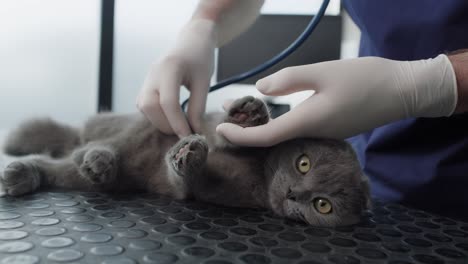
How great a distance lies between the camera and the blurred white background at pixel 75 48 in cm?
248

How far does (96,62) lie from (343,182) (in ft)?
8.61

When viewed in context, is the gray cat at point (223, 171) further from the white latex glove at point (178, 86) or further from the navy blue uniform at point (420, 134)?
the navy blue uniform at point (420, 134)

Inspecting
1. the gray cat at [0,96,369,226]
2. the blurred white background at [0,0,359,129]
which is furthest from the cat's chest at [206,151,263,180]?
the blurred white background at [0,0,359,129]

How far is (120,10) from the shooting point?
3066mm

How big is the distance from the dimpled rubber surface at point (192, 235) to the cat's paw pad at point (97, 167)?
2.4 inches

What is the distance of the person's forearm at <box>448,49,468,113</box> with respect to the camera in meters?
0.86

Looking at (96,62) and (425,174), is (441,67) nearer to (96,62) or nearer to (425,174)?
(425,174)

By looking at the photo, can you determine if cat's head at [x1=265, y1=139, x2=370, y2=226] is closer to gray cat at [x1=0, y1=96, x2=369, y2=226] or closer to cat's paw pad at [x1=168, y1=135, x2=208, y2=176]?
gray cat at [x1=0, y1=96, x2=369, y2=226]

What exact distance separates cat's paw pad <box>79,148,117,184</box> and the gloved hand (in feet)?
1.08

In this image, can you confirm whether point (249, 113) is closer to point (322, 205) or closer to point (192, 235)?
point (322, 205)

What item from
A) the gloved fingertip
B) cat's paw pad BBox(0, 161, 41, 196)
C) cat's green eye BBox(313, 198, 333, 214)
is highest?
the gloved fingertip

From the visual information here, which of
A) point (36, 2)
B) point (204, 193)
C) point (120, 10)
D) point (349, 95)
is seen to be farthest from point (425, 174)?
point (120, 10)

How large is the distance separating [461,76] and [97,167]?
0.80m

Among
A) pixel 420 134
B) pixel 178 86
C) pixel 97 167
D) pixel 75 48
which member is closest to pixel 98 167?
pixel 97 167
